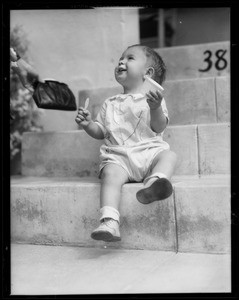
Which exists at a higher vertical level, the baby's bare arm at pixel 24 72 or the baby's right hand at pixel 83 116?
the baby's bare arm at pixel 24 72

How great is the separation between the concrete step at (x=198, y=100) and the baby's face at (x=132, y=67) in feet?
1.31

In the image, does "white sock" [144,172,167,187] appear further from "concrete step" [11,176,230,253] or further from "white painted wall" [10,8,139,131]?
"white painted wall" [10,8,139,131]

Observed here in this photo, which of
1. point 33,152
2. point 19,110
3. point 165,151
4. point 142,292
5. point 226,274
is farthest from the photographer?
point 19,110

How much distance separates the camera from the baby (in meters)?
1.69

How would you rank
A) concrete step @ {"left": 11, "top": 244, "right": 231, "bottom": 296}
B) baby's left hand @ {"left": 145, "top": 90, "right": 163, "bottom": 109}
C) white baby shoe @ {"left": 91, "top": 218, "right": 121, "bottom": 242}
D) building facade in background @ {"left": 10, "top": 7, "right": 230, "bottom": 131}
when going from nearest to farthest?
1. concrete step @ {"left": 11, "top": 244, "right": 231, "bottom": 296}
2. white baby shoe @ {"left": 91, "top": 218, "right": 121, "bottom": 242}
3. baby's left hand @ {"left": 145, "top": 90, "right": 163, "bottom": 109}
4. building facade in background @ {"left": 10, "top": 7, "right": 230, "bottom": 131}

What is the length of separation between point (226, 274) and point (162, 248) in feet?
1.05

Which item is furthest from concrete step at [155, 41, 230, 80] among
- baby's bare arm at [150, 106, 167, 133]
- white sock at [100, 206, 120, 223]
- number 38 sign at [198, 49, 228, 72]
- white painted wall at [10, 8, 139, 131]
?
white sock at [100, 206, 120, 223]

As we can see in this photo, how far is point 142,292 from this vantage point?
4.51 feet

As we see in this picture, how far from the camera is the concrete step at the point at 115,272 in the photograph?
141 centimetres

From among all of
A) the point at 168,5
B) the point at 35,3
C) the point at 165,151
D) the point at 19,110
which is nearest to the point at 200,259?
the point at 165,151

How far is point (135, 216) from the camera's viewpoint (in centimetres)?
178

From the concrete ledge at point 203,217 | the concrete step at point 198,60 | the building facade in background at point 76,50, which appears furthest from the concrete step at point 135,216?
the concrete step at point 198,60

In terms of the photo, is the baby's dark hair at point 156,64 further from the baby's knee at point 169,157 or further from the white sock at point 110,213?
the white sock at point 110,213

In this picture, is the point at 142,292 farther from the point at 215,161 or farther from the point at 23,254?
the point at 215,161
